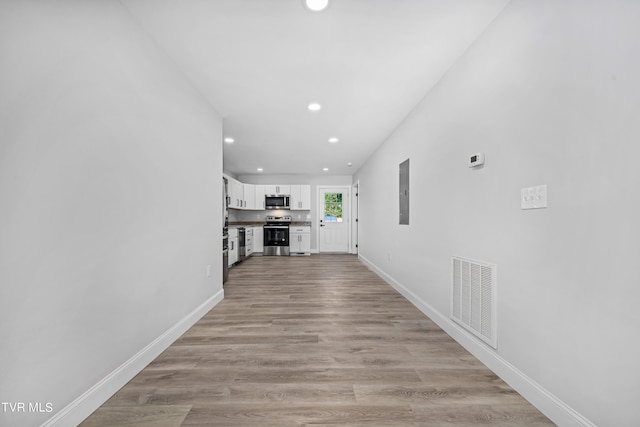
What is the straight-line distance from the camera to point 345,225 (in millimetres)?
7984

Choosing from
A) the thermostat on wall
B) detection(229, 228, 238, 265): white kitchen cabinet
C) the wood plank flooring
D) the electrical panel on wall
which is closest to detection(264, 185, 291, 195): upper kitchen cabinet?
detection(229, 228, 238, 265): white kitchen cabinet

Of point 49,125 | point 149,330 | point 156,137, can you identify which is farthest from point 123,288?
point 156,137

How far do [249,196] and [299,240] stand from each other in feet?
6.04

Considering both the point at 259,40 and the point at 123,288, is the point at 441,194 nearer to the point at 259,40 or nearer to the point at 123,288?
the point at 259,40

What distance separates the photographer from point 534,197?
1449 mm

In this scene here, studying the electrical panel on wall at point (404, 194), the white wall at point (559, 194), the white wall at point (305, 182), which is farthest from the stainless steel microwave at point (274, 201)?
the white wall at point (559, 194)

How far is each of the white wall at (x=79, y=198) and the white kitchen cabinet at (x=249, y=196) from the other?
5.10 m

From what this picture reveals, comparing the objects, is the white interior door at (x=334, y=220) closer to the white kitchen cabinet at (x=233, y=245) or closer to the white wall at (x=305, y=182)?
the white wall at (x=305, y=182)

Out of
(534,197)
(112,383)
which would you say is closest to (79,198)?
(112,383)

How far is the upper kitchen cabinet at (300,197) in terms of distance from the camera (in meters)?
7.75

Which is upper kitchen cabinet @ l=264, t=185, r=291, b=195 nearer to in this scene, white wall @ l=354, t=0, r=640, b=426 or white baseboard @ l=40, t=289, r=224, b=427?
white baseboard @ l=40, t=289, r=224, b=427

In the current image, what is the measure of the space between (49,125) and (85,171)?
25 cm

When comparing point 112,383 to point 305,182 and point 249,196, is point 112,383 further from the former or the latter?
point 305,182

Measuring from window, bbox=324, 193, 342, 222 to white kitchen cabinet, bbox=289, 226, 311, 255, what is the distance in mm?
717
